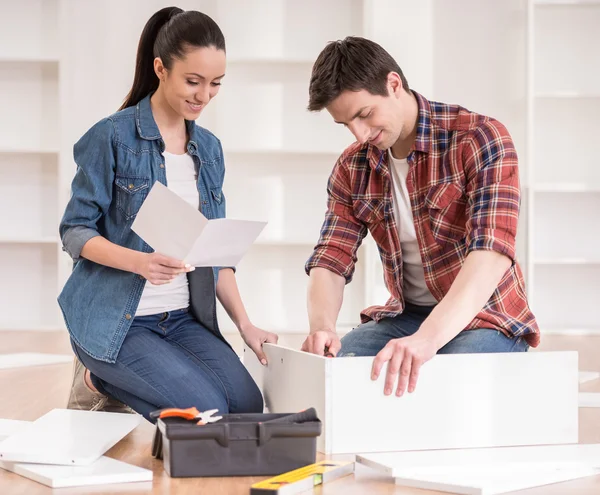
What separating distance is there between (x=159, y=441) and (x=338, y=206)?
797 millimetres

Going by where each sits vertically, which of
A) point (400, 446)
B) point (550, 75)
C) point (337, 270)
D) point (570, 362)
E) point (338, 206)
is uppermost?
point (550, 75)

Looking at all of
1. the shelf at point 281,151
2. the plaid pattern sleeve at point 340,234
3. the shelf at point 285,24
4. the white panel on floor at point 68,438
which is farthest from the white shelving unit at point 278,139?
the white panel on floor at point 68,438

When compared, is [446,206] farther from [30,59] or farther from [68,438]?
[30,59]

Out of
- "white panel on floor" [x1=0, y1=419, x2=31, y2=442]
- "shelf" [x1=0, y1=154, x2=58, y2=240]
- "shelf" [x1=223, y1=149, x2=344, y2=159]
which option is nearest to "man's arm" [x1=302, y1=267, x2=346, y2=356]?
"white panel on floor" [x1=0, y1=419, x2=31, y2=442]

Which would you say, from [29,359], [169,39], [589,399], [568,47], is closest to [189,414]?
[169,39]

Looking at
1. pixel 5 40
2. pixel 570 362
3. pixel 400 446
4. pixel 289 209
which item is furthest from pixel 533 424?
pixel 5 40

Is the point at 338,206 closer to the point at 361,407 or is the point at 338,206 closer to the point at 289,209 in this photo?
the point at 361,407

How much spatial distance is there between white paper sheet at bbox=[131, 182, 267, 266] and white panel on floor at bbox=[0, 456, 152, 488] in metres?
0.47

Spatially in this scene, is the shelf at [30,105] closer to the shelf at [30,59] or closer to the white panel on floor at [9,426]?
the shelf at [30,59]

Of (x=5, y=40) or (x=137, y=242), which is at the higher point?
(x=5, y=40)

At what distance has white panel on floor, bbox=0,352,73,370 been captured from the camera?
3.50 meters

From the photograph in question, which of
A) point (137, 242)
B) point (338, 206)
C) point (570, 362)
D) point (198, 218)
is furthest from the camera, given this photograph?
point (338, 206)

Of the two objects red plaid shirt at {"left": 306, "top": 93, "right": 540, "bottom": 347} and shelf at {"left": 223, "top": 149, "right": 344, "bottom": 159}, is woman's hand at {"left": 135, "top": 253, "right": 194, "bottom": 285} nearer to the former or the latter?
red plaid shirt at {"left": 306, "top": 93, "right": 540, "bottom": 347}

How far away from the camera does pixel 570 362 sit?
2029mm
